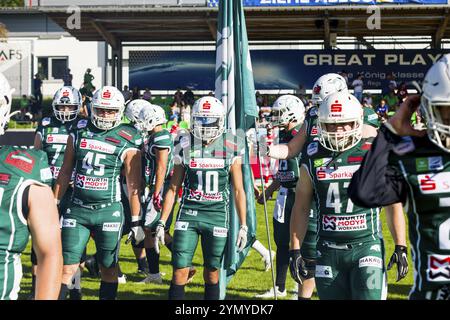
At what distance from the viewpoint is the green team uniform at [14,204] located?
388cm

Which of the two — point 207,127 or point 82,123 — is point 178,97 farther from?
point 207,127

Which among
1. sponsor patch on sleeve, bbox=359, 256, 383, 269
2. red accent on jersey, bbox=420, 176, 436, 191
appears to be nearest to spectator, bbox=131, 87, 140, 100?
sponsor patch on sleeve, bbox=359, 256, 383, 269

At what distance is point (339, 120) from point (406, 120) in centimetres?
212

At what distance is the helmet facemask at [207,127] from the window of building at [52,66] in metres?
36.9

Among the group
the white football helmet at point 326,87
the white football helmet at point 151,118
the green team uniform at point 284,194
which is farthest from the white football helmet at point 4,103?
the white football helmet at point 151,118

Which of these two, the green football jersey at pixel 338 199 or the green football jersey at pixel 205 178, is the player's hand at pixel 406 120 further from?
the green football jersey at pixel 205 178

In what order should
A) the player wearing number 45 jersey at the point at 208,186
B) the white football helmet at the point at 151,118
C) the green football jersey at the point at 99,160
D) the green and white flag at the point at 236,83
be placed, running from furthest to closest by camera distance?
the white football helmet at the point at 151,118
the green and white flag at the point at 236,83
the green football jersey at the point at 99,160
the player wearing number 45 jersey at the point at 208,186

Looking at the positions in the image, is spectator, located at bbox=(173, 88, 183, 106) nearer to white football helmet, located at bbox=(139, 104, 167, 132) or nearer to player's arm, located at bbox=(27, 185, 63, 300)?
white football helmet, located at bbox=(139, 104, 167, 132)

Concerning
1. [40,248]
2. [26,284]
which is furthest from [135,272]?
[40,248]

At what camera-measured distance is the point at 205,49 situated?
92.1 feet

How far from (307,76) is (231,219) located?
62.9 ft

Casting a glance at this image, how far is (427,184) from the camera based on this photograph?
3717mm
